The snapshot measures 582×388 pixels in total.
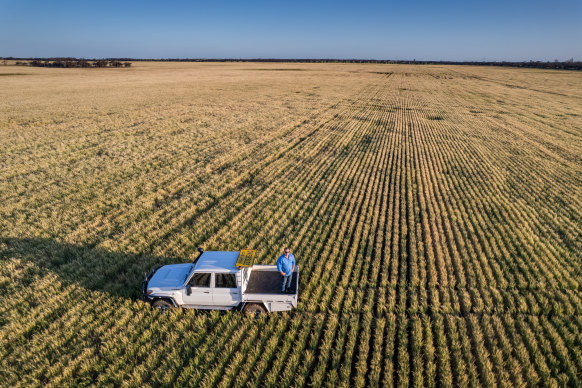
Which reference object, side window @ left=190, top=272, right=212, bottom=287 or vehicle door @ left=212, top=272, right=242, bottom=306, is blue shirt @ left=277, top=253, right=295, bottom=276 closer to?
vehicle door @ left=212, top=272, right=242, bottom=306

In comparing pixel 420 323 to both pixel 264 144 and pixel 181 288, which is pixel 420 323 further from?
pixel 264 144

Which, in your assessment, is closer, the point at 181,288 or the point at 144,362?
the point at 144,362

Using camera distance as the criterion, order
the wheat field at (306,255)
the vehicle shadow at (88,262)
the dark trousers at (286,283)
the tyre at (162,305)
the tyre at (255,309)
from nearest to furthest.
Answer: the wheat field at (306,255)
the dark trousers at (286,283)
the tyre at (255,309)
the tyre at (162,305)
the vehicle shadow at (88,262)

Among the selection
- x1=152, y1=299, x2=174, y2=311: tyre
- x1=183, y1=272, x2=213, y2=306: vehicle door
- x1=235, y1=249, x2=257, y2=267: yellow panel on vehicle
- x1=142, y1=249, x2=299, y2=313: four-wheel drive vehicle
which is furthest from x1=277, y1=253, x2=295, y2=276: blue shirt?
x1=152, y1=299, x2=174, y2=311: tyre

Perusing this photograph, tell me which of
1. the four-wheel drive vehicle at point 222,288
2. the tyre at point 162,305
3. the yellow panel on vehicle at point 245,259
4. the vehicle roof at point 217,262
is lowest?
the tyre at point 162,305

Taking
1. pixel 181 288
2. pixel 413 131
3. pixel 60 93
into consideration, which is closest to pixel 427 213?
pixel 181 288

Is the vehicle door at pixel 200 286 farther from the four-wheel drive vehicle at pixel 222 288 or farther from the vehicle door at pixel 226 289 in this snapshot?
the vehicle door at pixel 226 289

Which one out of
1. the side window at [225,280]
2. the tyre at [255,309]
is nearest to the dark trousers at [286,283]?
the tyre at [255,309]
